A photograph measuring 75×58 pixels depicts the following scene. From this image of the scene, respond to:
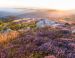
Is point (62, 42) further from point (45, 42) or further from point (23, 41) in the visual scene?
point (23, 41)

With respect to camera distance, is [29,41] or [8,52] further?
[29,41]

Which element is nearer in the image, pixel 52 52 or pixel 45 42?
pixel 52 52

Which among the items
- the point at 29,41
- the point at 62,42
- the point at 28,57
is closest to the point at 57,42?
the point at 62,42

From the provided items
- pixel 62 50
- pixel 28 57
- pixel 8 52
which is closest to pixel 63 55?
pixel 62 50

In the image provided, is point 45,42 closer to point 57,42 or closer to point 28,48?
point 57,42

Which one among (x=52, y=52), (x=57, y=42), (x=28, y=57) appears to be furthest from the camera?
(x=57, y=42)

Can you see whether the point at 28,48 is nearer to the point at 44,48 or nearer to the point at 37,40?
the point at 44,48

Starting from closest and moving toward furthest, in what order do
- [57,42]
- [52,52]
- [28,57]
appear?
[28,57], [52,52], [57,42]
